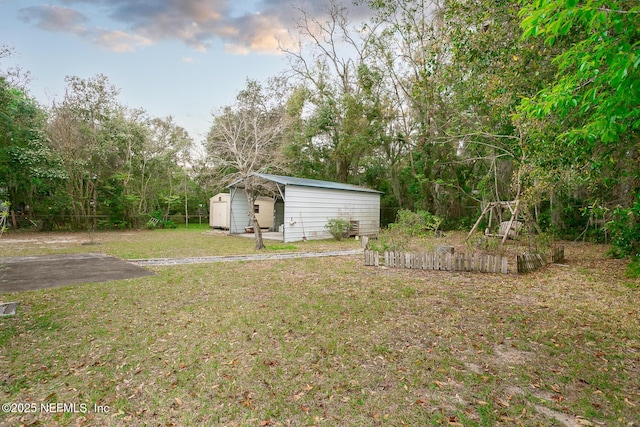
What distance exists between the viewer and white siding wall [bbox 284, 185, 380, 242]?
13141 millimetres

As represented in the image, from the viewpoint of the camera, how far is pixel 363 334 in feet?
11.9

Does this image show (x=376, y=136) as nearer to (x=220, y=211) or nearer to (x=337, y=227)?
(x=337, y=227)

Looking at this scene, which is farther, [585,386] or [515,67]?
[515,67]

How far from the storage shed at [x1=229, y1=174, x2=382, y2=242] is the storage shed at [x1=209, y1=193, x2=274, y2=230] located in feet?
3.31

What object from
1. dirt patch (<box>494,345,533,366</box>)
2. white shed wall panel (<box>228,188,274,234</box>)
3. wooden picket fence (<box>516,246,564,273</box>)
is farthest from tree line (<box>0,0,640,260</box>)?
dirt patch (<box>494,345,533,366</box>)

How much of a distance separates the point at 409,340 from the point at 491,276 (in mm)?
4210

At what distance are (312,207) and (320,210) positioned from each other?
1.80 ft

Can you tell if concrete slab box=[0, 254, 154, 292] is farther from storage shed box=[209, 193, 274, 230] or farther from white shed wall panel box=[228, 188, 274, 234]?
storage shed box=[209, 193, 274, 230]

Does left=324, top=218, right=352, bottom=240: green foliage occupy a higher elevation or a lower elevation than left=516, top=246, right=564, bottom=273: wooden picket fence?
higher

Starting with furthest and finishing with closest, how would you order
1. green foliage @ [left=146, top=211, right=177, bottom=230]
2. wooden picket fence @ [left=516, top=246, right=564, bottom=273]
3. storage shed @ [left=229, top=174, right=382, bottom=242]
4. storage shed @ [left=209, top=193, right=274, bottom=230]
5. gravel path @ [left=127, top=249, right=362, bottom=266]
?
green foliage @ [left=146, top=211, right=177, bottom=230] < storage shed @ [left=209, top=193, right=274, bottom=230] < storage shed @ [left=229, top=174, right=382, bottom=242] < gravel path @ [left=127, top=249, right=362, bottom=266] < wooden picket fence @ [left=516, top=246, right=564, bottom=273]

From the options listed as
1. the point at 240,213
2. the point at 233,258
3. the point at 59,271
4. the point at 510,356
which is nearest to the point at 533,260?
the point at 510,356

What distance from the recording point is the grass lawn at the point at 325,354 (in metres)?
2.29

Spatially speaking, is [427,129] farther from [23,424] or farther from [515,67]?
[23,424]

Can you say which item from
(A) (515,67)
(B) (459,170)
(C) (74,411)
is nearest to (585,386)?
(C) (74,411)
